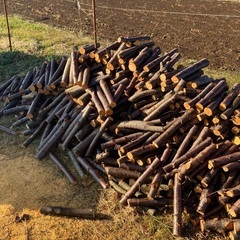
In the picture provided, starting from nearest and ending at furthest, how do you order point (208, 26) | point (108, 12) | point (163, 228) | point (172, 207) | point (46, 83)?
point (163, 228), point (172, 207), point (46, 83), point (208, 26), point (108, 12)

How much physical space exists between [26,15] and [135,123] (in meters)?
17.1

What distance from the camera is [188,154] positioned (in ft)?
25.2

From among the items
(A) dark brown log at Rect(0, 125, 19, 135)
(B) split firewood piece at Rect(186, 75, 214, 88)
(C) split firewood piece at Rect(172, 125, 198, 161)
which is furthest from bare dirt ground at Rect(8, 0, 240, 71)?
(A) dark brown log at Rect(0, 125, 19, 135)

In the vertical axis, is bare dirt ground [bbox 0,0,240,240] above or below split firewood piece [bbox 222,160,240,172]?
below

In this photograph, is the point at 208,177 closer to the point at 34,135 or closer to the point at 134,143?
the point at 134,143

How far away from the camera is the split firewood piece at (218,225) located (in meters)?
6.80

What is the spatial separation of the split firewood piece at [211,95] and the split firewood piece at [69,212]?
3340 mm

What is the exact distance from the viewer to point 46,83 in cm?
1119

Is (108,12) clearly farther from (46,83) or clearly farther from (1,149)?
(1,149)

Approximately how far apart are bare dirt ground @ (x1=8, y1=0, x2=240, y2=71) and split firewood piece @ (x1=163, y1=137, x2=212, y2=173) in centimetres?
706

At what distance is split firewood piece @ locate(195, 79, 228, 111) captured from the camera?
7.93 metres

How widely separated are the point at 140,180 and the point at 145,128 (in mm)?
1326

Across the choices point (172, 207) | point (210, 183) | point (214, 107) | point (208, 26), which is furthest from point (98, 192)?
point (208, 26)

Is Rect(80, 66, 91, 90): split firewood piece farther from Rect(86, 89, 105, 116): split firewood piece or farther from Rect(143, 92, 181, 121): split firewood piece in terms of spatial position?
Rect(143, 92, 181, 121): split firewood piece
